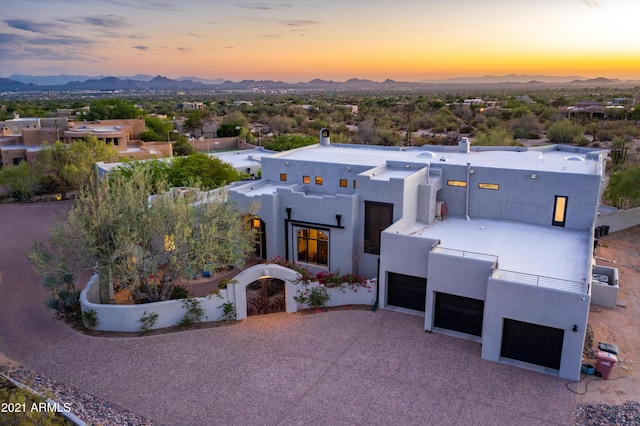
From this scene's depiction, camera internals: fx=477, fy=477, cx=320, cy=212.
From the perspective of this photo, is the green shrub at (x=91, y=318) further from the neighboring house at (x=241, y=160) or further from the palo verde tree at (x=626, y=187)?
the palo verde tree at (x=626, y=187)

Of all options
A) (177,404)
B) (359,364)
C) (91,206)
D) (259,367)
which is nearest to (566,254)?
(359,364)

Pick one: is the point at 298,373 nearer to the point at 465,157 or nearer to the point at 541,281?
the point at 541,281

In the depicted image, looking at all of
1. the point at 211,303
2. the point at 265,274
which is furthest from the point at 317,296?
the point at 211,303

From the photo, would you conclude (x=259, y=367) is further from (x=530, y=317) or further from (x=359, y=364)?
(x=530, y=317)

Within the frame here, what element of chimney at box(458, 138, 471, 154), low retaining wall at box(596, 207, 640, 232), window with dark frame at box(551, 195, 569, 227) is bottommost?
low retaining wall at box(596, 207, 640, 232)

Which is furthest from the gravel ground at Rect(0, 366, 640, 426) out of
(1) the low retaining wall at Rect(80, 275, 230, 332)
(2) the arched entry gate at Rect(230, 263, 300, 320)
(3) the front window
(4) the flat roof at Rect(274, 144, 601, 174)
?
(3) the front window

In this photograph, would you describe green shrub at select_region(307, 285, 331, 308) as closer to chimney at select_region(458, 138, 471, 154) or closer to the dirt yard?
the dirt yard

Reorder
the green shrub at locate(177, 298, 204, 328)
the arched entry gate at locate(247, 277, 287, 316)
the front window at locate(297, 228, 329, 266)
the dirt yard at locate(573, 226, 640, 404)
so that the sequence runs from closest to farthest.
→ 1. the dirt yard at locate(573, 226, 640, 404)
2. the green shrub at locate(177, 298, 204, 328)
3. the arched entry gate at locate(247, 277, 287, 316)
4. the front window at locate(297, 228, 329, 266)
